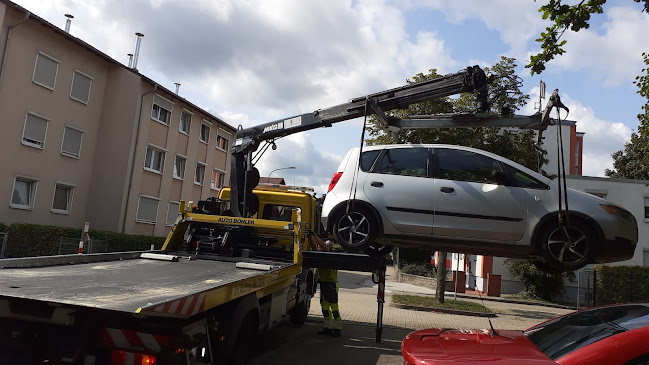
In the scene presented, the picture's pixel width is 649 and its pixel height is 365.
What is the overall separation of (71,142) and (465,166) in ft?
71.9

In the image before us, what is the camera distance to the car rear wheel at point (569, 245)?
579 centimetres

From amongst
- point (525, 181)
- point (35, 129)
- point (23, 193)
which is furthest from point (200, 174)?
point (525, 181)

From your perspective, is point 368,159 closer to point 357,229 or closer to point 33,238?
point 357,229

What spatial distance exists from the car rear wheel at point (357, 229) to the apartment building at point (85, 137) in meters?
18.4

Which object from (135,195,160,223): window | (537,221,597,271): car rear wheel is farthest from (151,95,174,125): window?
(537,221,597,271): car rear wheel

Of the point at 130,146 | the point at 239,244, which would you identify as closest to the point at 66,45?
the point at 130,146

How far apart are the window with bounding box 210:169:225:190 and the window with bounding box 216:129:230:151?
5.54 feet

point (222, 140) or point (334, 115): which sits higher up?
point (222, 140)

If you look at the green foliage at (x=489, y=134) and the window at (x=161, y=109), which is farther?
the window at (x=161, y=109)

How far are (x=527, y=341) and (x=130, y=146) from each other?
2428 centimetres

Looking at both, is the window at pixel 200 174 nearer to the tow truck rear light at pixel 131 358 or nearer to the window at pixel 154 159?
the window at pixel 154 159

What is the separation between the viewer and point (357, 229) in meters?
6.39

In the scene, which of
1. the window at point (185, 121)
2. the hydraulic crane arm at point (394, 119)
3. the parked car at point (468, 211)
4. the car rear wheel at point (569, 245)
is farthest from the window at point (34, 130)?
the car rear wheel at point (569, 245)

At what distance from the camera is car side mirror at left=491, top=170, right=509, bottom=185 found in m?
6.12
